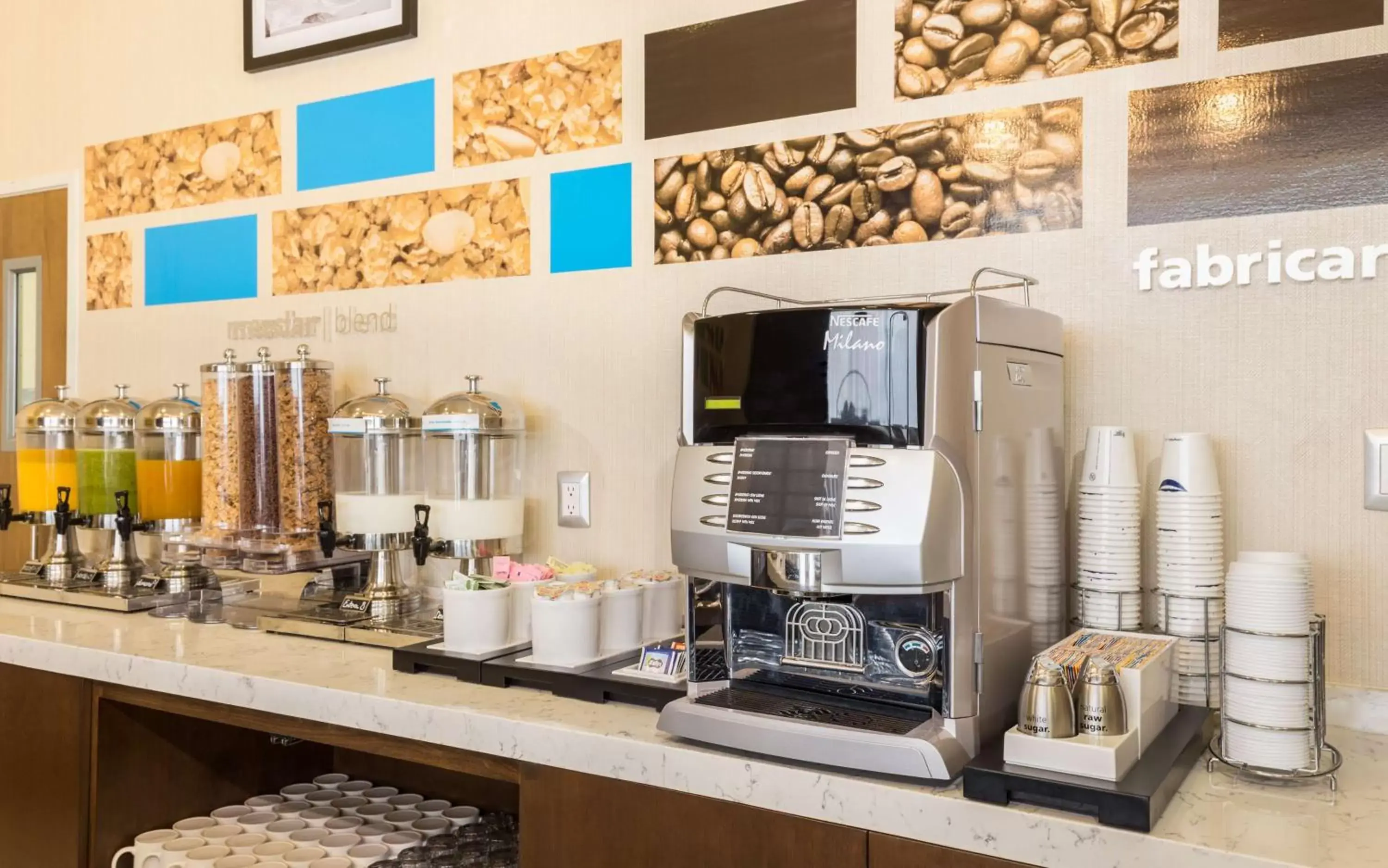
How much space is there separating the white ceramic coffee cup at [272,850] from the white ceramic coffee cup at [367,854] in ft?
0.42

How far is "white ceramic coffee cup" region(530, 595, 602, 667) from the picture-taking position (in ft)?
5.86

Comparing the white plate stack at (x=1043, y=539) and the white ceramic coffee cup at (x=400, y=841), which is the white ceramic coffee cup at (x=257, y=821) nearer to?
the white ceramic coffee cup at (x=400, y=841)

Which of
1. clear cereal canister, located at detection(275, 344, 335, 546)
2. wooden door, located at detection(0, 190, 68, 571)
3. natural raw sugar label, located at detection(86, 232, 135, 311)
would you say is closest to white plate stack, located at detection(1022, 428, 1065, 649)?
clear cereal canister, located at detection(275, 344, 335, 546)

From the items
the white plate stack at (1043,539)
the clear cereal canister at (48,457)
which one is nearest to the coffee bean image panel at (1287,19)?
the white plate stack at (1043,539)

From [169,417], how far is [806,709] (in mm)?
1896

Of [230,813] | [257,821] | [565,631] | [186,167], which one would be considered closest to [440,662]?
[565,631]

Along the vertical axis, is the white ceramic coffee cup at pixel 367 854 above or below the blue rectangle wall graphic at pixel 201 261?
below

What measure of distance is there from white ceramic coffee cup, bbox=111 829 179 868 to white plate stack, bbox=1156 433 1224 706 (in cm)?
179

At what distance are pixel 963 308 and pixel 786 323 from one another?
0.22 meters

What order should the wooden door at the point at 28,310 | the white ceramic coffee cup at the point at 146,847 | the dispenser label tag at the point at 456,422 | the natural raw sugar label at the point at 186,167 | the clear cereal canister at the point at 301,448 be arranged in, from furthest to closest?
the wooden door at the point at 28,310
the natural raw sugar label at the point at 186,167
the clear cereal canister at the point at 301,448
the dispenser label tag at the point at 456,422
the white ceramic coffee cup at the point at 146,847

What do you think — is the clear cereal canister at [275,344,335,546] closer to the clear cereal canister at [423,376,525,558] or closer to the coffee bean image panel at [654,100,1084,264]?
the clear cereal canister at [423,376,525,558]

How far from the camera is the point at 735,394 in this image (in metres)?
1.46

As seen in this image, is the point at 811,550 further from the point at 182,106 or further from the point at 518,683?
the point at 182,106

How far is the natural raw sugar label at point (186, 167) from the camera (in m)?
2.83
